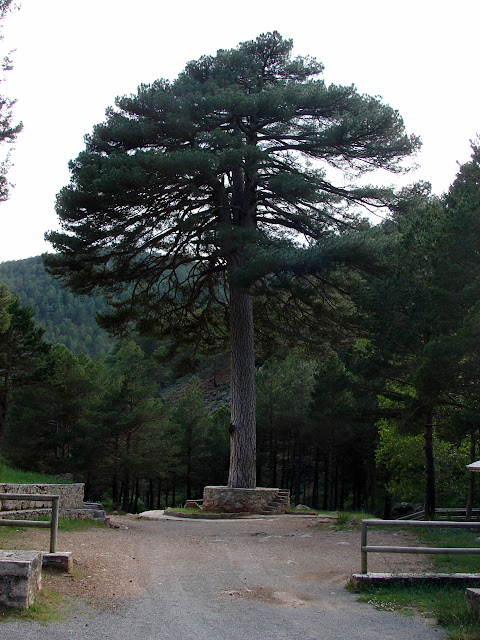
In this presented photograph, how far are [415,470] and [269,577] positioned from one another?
22.8 m

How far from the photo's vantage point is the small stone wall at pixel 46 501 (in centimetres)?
1048

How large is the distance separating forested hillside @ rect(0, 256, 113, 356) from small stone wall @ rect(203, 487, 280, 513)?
68965 millimetres

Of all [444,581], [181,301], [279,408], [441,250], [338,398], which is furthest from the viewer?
[279,408]

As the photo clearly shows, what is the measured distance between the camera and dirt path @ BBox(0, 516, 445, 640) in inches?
201

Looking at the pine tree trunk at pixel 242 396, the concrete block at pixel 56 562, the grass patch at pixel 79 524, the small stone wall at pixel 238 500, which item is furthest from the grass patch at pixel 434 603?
the pine tree trunk at pixel 242 396

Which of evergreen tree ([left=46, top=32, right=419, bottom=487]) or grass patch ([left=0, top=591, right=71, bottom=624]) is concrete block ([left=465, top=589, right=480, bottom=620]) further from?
evergreen tree ([left=46, top=32, right=419, bottom=487])

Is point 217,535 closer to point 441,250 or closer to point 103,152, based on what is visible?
point 441,250

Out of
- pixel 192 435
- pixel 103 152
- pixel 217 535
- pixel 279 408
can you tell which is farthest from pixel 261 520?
pixel 192 435

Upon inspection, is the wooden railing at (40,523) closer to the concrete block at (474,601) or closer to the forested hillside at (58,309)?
the concrete block at (474,601)

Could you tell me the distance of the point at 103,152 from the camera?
54.5ft

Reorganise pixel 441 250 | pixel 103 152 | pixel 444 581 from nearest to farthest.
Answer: pixel 444 581 < pixel 441 250 < pixel 103 152

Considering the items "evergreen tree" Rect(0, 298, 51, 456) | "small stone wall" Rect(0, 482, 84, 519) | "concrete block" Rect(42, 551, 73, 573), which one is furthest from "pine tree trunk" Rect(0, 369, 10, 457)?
"concrete block" Rect(42, 551, 73, 573)

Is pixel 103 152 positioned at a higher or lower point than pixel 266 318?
higher

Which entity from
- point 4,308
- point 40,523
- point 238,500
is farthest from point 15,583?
point 4,308
